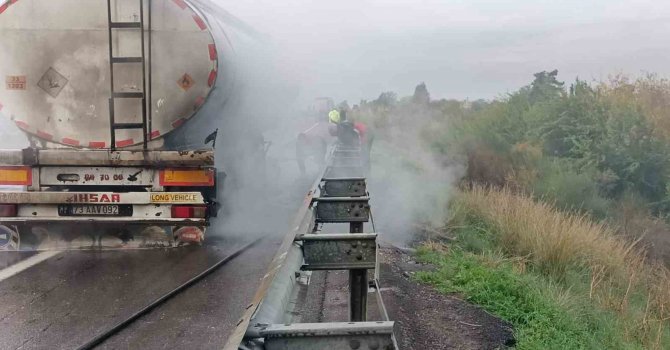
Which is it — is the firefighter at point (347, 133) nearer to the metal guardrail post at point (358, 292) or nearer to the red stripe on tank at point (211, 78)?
the red stripe on tank at point (211, 78)

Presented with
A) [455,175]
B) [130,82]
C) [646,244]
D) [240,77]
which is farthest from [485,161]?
[130,82]

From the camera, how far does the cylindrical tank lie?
306 inches

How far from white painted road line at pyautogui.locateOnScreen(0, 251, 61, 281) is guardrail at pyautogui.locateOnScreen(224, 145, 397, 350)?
343cm

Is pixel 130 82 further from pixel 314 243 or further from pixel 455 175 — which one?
pixel 455 175

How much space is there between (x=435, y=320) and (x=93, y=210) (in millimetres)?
4457

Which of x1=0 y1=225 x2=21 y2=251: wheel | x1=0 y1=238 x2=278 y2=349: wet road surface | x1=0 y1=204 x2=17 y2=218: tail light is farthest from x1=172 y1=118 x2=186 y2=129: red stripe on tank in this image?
x1=0 y1=225 x2=21 y2=251: wheel

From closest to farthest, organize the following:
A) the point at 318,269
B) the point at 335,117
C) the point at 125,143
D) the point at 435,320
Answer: the point at 318,269, the point at 435,320, the point at 125,143, the point at 335,117

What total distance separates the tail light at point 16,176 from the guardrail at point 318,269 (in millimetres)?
3770

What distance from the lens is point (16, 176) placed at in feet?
26.0

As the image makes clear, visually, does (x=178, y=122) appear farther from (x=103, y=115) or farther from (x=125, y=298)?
(x=125, y=298)

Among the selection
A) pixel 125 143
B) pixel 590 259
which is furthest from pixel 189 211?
pixel 590 259

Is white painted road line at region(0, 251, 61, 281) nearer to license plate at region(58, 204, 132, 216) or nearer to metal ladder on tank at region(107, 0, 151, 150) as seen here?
license plate at region(58, 204, 132, 216)

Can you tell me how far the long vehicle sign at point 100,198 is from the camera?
25.3 ft

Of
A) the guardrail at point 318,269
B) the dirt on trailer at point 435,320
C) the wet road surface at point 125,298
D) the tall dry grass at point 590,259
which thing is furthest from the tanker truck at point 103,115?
the tall dry grass at point 590,259
